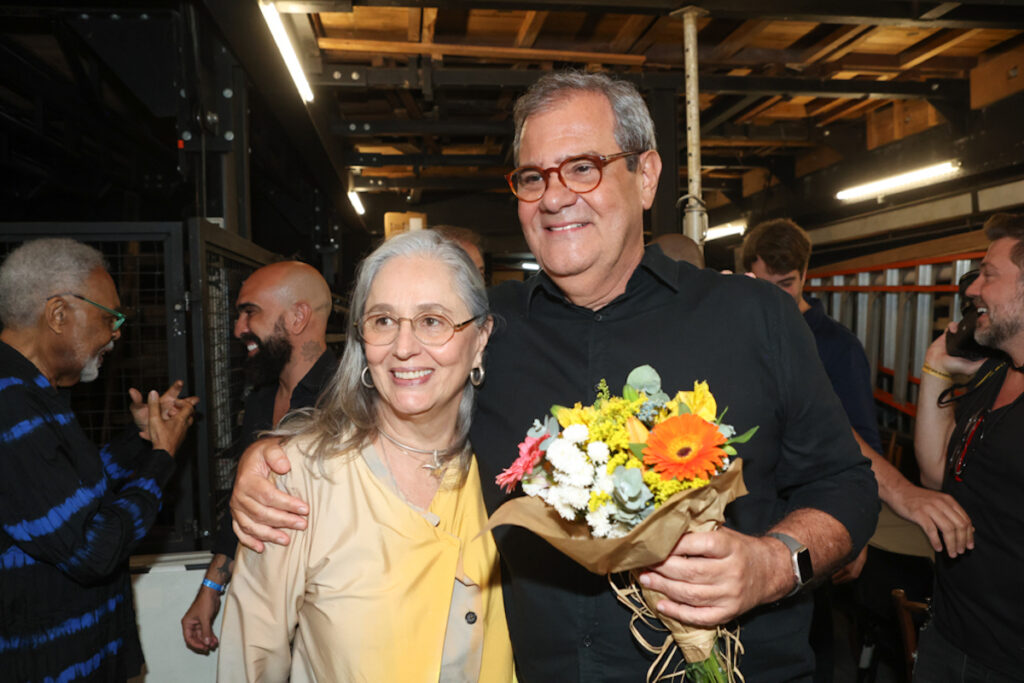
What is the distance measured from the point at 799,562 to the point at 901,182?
6.62 metres

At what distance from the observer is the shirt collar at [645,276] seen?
173 cm

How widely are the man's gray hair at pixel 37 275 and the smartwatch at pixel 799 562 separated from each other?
262 cm

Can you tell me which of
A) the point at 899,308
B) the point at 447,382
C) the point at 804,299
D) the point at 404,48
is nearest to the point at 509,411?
the point at 447,382

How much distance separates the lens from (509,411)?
1770mm

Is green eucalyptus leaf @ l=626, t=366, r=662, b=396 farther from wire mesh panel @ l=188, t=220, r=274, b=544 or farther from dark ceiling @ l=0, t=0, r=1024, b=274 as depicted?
dark ceiling @ l=0, t=0, r=1024, b=274

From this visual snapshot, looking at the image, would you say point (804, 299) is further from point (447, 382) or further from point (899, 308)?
point (899, 308)

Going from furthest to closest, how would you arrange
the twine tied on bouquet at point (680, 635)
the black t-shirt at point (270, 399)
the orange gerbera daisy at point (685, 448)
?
1. the black t-shirt at point (270, 399)
2. the twine tied on bouquet at point (680, 635)
3. the orange gerbera daisy at point (685, 448)

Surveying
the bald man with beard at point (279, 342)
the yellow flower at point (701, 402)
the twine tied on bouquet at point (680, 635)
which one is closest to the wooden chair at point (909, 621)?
the twine tied on bouquet at point (680, 635)

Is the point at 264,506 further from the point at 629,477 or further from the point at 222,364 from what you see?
the point at 222,364

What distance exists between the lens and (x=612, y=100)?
5.82 ft

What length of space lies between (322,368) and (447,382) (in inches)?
68.5

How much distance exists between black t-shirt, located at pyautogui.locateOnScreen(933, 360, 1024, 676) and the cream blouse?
175 cm

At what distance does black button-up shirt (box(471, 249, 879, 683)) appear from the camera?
62.1 inches

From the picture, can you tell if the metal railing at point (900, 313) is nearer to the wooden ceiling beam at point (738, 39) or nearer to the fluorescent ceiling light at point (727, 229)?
the wooden ceiling beam at point (738, 39)
